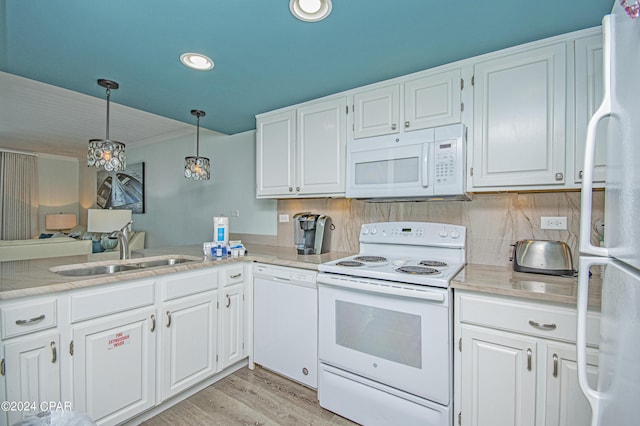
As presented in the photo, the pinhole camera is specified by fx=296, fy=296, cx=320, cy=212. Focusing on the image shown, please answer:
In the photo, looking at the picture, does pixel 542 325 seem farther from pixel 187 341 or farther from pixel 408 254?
pixel 187 341

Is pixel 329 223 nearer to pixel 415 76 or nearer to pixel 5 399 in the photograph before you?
pixel 415 76

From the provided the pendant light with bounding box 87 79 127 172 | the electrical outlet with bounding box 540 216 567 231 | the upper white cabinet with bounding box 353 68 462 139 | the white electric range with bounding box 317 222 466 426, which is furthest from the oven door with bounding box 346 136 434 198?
the pendant light with bounding box 87 79 127 172

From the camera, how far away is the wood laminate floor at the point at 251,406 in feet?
5.87

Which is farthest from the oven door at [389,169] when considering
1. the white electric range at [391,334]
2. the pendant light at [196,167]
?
the pendant light at [196,167]

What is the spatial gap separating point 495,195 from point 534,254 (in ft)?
1.47

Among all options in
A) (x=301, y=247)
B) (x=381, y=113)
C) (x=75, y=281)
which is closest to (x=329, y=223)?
(x=301, y=247)

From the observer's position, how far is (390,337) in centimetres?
163

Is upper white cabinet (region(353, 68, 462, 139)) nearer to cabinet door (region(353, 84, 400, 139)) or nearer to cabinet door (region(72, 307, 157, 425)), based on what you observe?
cabinet door (region(353, 84, 400, 139))

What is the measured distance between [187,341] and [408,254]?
1.63 meters

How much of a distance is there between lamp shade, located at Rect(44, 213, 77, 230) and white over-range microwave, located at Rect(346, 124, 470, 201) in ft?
21.9

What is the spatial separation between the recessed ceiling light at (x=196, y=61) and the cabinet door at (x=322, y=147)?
31.8 inches

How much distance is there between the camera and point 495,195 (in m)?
1.93

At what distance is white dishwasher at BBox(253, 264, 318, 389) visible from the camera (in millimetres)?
2021

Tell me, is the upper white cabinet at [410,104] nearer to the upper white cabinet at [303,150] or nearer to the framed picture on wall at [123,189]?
the upper white cabinet at [303,150]
